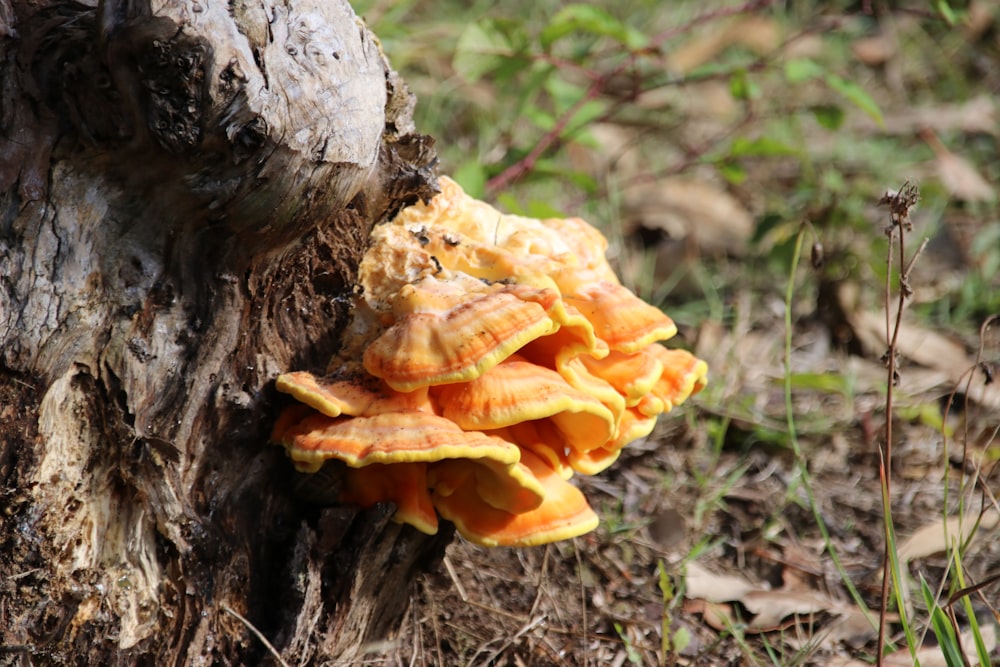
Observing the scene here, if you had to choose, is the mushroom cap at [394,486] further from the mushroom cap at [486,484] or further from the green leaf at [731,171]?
the green leaf at [731,171]

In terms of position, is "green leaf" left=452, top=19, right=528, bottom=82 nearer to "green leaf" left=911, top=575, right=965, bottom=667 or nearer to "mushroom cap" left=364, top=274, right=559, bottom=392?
"mushroom cap" left=364, top=274, right=559, bottom=392

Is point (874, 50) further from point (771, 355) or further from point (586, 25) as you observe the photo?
point (586, 25)

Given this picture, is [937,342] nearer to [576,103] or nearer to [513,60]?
[576,103]

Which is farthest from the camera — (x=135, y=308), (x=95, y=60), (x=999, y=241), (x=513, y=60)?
(x=999, y=241)

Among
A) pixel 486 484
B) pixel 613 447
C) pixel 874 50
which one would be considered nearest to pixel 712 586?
pixel 613 447

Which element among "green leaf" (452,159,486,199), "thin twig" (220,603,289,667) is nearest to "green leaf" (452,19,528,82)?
"green leaf" (452,159,486,199)

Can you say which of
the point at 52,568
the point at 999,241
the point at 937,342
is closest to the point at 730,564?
the point at 937,342

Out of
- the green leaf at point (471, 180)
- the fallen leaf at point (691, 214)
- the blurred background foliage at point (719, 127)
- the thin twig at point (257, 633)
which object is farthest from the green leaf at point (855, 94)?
the thin twig at point (257, 633)
